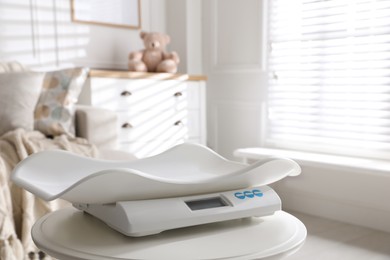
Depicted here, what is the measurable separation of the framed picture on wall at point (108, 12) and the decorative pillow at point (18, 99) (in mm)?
1043

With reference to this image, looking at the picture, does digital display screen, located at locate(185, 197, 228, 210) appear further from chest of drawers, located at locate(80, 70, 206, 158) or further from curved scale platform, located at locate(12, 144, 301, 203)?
chest of drawers, located at locate(80, 70, 206, 158)

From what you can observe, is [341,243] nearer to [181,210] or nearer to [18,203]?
[18,203]

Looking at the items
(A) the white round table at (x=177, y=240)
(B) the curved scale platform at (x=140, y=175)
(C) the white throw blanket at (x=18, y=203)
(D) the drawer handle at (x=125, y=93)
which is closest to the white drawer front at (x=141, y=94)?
(D) the drawer handle at (x=125, y=93)

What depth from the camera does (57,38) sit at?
2.98m

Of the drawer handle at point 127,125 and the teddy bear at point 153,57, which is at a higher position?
the teddy bear at point 153,57

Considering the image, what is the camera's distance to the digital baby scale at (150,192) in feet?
2.38

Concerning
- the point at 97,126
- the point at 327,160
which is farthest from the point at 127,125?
the point at 327,160

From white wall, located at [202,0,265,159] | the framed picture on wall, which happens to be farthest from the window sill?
the framed picture on wall

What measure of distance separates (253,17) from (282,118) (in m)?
0.78

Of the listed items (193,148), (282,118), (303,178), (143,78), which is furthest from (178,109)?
(193,148)

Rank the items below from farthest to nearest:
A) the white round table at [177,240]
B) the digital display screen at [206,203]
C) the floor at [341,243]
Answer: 1. the floor at [341,243]
2. the digital display screen at [206,203]
3. the white round table at [177,240]

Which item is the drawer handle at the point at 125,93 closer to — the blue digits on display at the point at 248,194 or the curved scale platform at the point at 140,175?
the curved scale platform at the point at 140,175

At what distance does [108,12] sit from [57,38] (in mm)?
469

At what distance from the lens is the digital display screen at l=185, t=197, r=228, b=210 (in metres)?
0.79
